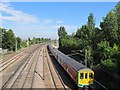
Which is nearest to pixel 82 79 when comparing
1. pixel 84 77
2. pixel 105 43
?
pixel 84 77

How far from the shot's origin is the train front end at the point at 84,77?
28.4 meters

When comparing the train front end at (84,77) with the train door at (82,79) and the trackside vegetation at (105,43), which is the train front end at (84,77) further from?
the trackside vegetation at (105,43)

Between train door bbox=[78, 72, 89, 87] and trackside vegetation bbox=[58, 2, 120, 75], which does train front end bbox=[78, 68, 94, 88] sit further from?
trackside vegetation bbox=[58, 2, 120, 75]

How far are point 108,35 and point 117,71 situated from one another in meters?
16.2

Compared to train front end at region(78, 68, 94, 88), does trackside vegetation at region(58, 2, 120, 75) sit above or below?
above

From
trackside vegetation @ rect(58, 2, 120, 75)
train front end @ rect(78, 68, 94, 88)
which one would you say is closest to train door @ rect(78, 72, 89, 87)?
train front end @ rect(78, 68, 94, 88)

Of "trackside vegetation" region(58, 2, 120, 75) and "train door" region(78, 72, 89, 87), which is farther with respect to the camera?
"trackside vegetation" region(58, 2, 120, 75)

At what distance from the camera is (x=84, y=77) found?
93.8 ft

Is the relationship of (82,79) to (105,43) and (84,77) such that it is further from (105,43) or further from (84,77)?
(105,43)

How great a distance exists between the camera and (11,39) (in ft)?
319

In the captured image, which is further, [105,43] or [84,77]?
[105,43]

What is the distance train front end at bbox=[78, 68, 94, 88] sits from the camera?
2840 cm

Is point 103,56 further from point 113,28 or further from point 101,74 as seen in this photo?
point 113,28

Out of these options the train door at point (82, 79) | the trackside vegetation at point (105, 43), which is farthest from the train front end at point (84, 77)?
the trackside vegetation at point (105, 43)
